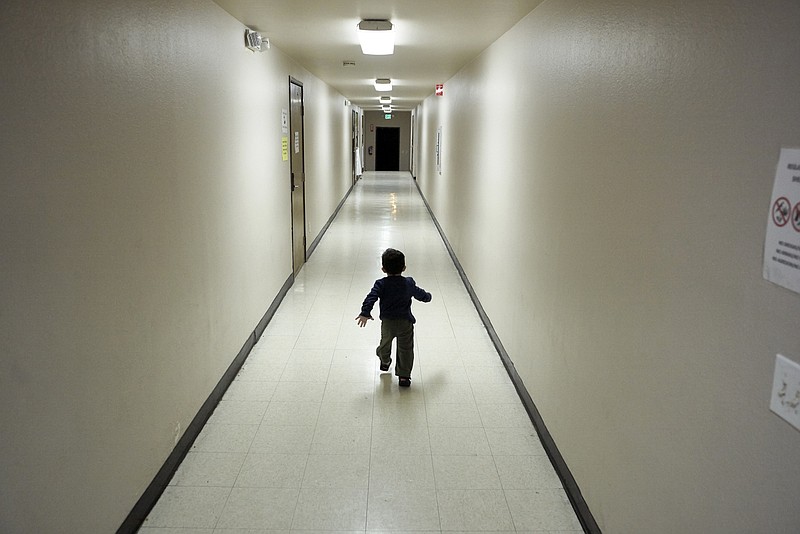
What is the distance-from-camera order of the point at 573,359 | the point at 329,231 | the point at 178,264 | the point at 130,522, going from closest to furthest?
the point at 130,522
the point at 573,359
the point at 178,264
the point at 329,231

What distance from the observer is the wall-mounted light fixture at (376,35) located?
4.37 meters

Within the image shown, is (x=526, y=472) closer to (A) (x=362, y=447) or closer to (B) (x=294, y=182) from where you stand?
(A) (x=362, y=447)

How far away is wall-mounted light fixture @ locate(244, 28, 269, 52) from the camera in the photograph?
461 cm

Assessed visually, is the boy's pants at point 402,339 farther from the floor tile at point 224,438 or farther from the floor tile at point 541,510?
the floor tile at point 541,510

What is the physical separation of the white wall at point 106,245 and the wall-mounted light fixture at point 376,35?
0.95 metres

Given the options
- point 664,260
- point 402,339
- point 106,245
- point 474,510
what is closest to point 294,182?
point 402,339

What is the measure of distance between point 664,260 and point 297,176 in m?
5.84

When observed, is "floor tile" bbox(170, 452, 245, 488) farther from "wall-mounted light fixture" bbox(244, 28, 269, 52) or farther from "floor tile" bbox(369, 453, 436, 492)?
"wall-mounted light fixture" bbox(244, 28, 269, 52)

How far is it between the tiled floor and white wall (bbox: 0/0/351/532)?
1.01ft

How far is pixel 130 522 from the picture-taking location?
252 cm

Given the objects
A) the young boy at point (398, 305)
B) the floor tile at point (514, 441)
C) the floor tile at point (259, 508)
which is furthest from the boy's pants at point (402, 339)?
the floor tile at point (259, 508)

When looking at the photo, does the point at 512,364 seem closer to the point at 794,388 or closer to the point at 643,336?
the point at 643,336

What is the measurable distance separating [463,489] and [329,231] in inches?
313

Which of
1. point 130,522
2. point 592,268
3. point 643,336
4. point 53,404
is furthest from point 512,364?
point 53,404
